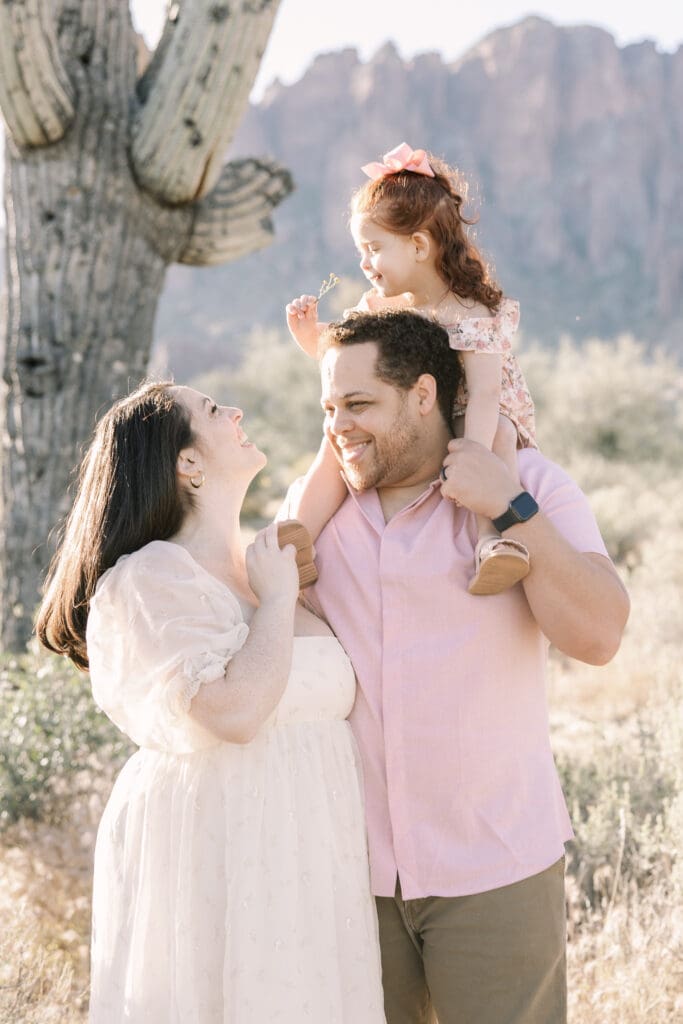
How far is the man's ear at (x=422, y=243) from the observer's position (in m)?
2.96

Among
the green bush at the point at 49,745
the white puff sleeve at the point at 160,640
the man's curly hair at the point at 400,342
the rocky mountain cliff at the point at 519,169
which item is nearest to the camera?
the white puff sleeve at the point at 160,640

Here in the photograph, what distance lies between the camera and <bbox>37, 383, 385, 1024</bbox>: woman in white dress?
2.21 metres

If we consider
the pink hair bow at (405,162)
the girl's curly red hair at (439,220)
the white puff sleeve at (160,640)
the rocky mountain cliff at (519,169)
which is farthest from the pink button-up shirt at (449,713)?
the rocky mountain cliff at (519,169)

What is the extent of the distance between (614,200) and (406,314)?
73.2 meters

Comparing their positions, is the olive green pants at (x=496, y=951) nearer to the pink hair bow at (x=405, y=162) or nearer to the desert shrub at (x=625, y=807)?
the desert shrub at (x=625, y=807)

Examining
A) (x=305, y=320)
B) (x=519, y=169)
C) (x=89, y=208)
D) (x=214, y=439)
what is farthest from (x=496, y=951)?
(x=519, y=169)

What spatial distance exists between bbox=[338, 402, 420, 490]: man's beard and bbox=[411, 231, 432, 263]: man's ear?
638 mm

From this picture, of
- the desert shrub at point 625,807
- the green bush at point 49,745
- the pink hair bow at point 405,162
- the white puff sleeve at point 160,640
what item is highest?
the pink hair bow at point 405,162

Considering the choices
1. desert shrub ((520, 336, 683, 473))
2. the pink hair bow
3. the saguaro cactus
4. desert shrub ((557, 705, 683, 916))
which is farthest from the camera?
desert shrub ((520, 336, 683, 473))

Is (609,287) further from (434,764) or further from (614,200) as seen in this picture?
(434,764)

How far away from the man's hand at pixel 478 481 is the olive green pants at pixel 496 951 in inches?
32.1

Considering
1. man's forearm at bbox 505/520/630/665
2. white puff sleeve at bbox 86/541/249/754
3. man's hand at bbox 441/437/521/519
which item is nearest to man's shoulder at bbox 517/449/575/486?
man's hand at bbox 441/437/521/519

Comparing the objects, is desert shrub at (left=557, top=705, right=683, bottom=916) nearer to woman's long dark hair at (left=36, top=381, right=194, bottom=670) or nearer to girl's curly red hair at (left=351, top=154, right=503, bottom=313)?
girl's curly red hair at (left=351, top=154, right=503, bottom=313)

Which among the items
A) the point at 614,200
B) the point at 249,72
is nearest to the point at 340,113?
the point at 614,200
